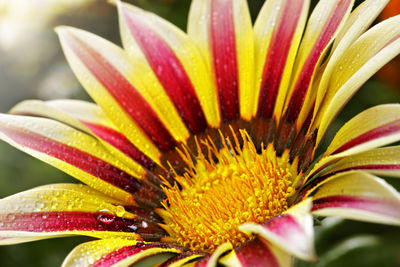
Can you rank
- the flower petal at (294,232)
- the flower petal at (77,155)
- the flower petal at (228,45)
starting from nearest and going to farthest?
the flower petal at (294,232) < the flower petal at (77,155) < the flower petal at (228,45)

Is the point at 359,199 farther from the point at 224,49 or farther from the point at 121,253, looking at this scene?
the point at 224,49

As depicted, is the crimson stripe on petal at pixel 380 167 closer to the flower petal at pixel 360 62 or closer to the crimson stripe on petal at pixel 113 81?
the flower petal at pixel 360 62

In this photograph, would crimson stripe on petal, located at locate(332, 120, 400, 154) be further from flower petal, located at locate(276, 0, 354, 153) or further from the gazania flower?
flower petal, located at locate(276, 0, 354, 153)

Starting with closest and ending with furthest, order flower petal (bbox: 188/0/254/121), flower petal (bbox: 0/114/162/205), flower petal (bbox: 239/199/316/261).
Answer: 1. flower petal (bbox: 239/199/316/261)
2. flower petal (bbox: 0/114/162/205)
3. flower petal (bbox: 188/0/254/121)

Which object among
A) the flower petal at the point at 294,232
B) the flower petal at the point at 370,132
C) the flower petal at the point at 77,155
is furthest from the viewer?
the flower petal at the point at 77,155

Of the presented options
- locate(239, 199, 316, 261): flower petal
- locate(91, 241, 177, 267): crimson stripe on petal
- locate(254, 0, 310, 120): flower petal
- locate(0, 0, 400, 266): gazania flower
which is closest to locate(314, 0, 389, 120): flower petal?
locate(0, 0, 400, 266): gazania flower

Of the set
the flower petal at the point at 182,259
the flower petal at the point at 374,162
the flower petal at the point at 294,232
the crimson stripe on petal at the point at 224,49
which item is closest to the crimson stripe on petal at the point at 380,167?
the flower petal at the point at 374,162

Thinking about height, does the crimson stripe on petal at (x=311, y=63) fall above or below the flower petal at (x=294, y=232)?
above
